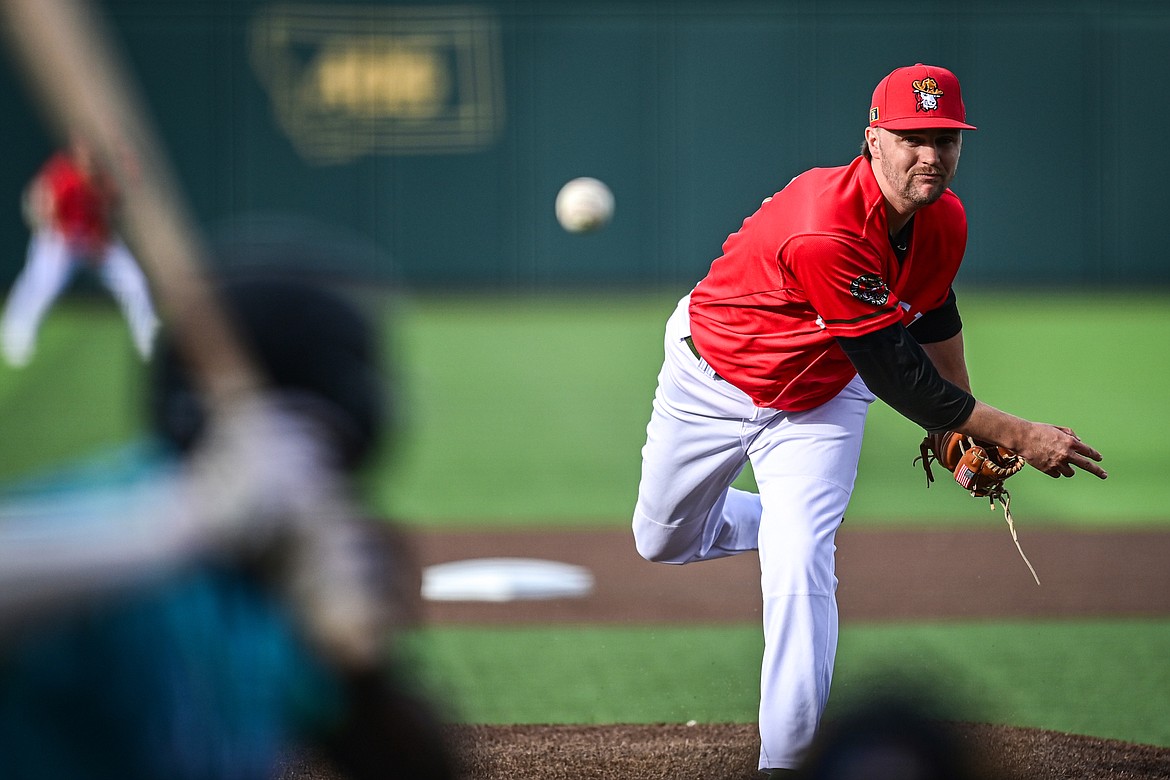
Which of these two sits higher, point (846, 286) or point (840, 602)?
point (846, 286)

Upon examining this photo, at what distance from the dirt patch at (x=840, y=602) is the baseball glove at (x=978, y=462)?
0.58 metres

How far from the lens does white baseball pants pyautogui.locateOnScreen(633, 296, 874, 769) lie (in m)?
3.41

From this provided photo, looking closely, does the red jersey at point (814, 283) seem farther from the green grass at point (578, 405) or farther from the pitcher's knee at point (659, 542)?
the green grass at point (578, 405)

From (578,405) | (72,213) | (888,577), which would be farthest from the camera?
(72,213)

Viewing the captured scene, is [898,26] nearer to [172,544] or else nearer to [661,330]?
[661,330]

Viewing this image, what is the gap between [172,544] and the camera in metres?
1.44

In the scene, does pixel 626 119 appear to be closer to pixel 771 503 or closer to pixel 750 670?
pixel 750 670

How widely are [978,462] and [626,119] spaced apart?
16113 millimetres

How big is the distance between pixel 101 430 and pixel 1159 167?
15098 millimetres

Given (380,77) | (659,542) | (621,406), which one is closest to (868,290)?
(659,542)

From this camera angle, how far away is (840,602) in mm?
5871

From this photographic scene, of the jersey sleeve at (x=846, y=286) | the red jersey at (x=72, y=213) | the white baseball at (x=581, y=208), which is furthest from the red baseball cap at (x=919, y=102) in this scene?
the red jersey at (x=72, y=213)

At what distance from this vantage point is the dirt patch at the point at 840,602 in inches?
151

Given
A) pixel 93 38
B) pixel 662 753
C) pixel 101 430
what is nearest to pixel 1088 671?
pixel 662 753
